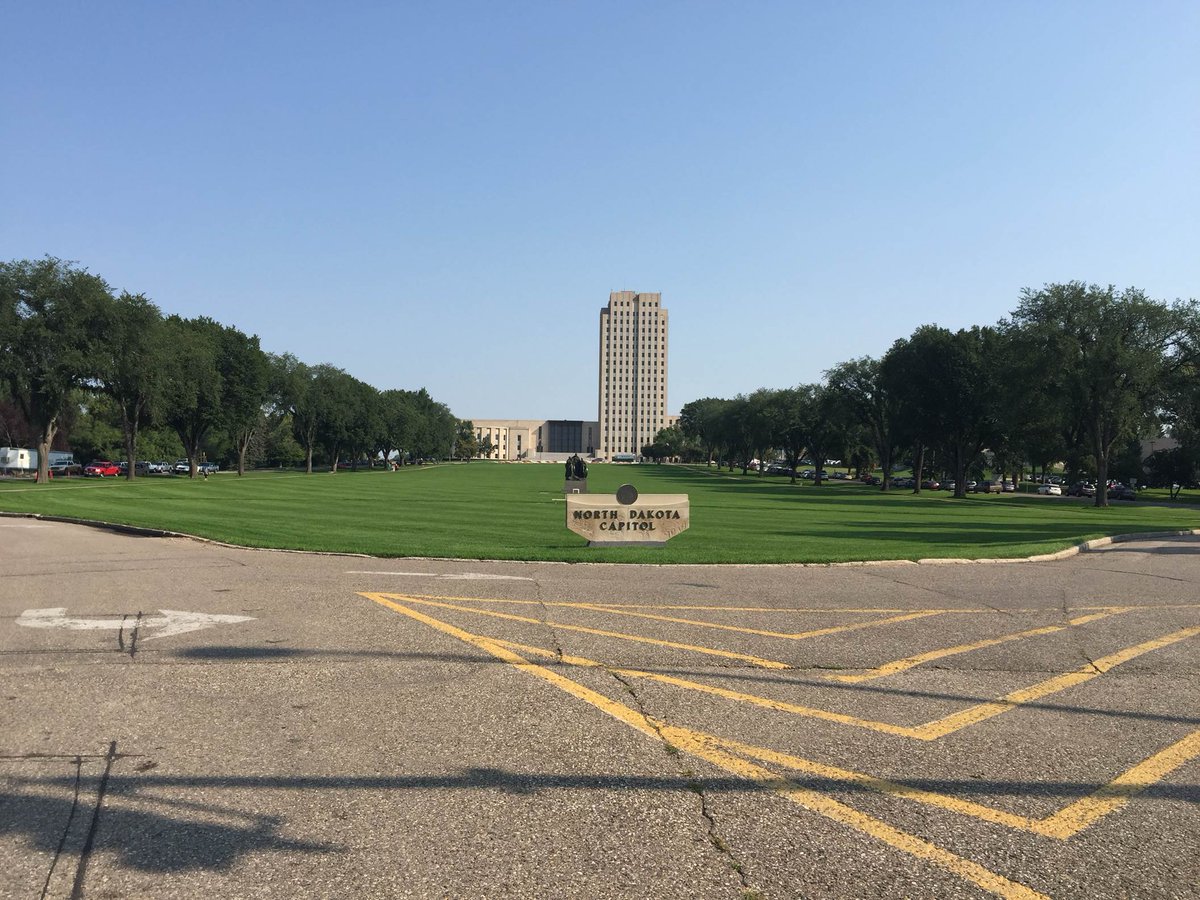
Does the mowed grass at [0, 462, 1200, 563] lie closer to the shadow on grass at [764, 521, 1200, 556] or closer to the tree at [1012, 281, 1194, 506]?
the shadow on grass at [764, 521, 1200, 556]

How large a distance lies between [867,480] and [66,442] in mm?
95402

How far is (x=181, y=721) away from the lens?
646 centimetres

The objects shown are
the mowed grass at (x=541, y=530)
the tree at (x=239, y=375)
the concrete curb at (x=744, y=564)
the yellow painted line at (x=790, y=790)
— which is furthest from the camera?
the tree at (x=239, y=375)

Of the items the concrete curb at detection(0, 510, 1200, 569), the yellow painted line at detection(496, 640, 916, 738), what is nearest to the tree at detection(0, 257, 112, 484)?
the concrete curb at detection(0, 510, 1200, 569)

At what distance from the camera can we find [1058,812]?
5.01m

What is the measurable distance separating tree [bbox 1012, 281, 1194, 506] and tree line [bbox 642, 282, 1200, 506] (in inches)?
2.7

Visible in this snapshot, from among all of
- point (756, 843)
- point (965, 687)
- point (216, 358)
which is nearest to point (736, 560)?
point (965, 687)

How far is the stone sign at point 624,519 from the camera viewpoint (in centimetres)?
1994

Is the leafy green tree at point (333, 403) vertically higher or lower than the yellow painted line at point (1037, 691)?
higher

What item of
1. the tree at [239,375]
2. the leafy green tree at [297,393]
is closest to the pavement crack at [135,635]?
the tree at [239,375]

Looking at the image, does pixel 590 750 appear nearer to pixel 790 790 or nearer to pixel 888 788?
pixel 790 790

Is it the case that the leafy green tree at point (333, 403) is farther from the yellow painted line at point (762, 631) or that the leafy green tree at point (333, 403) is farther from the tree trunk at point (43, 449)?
the yellow painted line at point (762, 631)

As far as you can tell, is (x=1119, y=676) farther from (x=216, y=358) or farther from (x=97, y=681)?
(x=216, y=358)

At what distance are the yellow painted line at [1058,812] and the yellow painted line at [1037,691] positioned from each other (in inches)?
44.8
